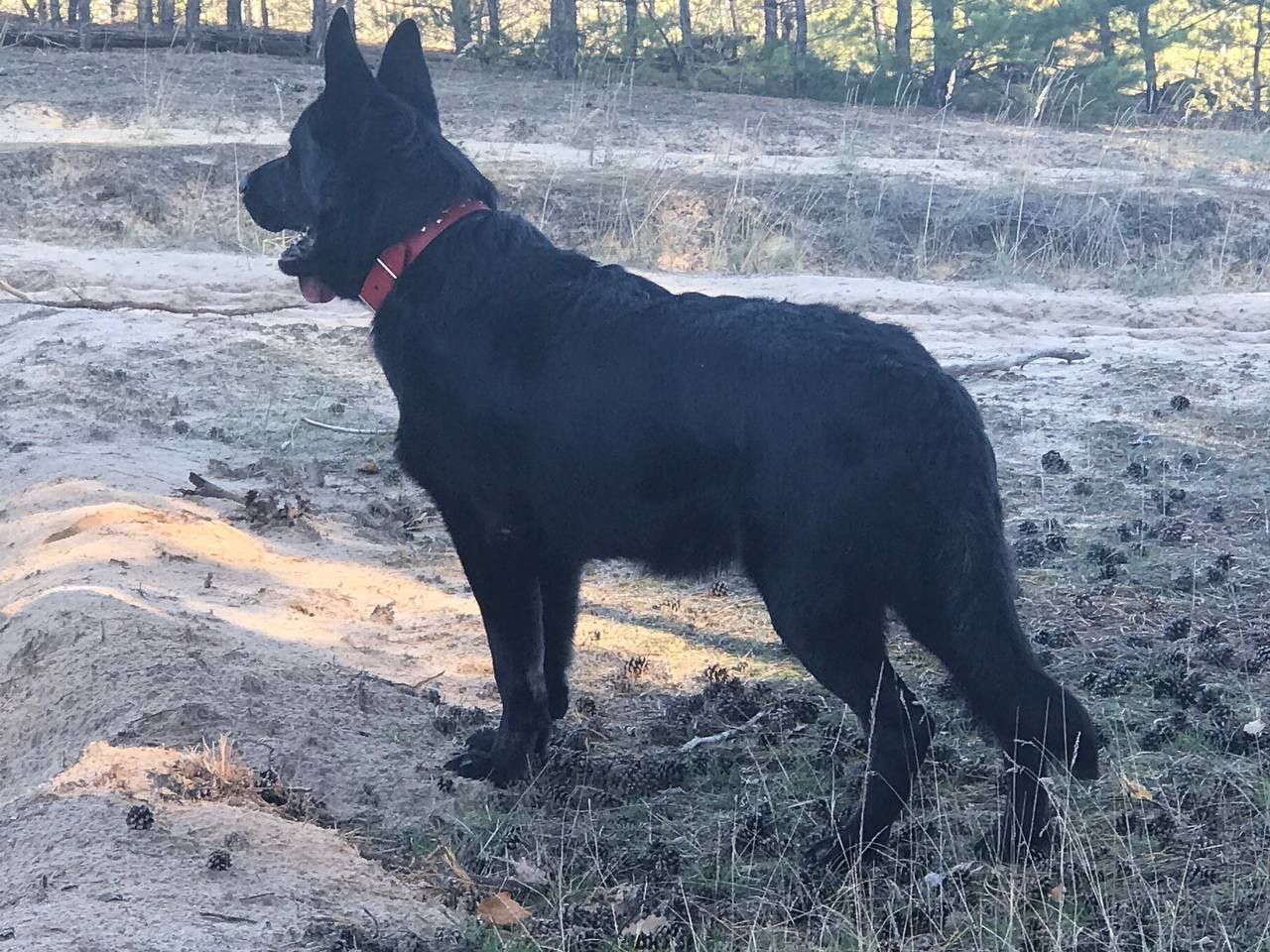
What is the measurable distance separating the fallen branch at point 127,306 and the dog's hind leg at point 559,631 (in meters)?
6.81

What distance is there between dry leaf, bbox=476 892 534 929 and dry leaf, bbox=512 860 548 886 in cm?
12

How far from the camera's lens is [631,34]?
2725cm

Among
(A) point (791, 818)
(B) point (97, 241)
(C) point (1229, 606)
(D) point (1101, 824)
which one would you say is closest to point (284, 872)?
(A) point (791, 818)

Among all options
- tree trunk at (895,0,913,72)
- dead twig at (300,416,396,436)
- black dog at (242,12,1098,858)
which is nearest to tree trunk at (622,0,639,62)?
tree trunk at (895,0,913,72)

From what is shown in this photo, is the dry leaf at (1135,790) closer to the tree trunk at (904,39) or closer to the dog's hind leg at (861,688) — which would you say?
the dog's hind leg at (861,688)

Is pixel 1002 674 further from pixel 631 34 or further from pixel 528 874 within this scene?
pixel 631 34

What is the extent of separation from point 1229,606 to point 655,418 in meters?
3.14

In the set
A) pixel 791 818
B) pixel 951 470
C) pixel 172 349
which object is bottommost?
pixel 791 818

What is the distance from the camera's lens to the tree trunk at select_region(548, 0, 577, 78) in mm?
25531

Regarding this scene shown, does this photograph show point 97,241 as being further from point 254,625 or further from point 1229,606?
point 1229,606

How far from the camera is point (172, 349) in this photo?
31.9ft

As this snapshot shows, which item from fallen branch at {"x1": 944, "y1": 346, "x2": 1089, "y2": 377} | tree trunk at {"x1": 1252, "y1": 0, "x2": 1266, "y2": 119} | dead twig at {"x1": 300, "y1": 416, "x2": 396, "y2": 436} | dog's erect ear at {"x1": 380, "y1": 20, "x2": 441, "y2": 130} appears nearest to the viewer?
dog's erect ear at {"x1": 380, "y1": 20, "x2": 441, "y2": 130}

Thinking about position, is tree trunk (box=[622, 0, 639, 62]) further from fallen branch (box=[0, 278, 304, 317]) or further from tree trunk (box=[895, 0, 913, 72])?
fallen branch (box=[0, 278, 304, 317])

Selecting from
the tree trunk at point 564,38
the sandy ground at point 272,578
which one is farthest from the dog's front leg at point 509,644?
the tree trunk at point 564,38
